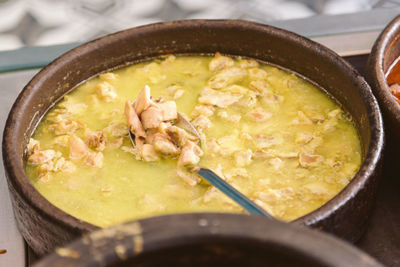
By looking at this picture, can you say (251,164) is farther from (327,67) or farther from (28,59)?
(28,59)

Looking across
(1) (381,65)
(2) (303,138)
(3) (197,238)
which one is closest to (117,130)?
(2) (303,138)

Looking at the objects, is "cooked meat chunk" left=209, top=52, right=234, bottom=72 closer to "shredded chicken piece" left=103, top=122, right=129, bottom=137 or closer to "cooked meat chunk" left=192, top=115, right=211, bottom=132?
"cooked meat chunk" left=192, top=115, right=211, bottom=132

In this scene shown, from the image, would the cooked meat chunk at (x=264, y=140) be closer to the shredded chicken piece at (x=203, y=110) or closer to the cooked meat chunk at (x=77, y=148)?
the shredded chicken piece at (x=203, y=110)

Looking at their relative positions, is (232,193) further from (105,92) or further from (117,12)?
(117,12)

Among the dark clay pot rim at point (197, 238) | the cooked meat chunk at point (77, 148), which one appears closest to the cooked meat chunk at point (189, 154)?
the cooked meat chunk at point (77, 148)

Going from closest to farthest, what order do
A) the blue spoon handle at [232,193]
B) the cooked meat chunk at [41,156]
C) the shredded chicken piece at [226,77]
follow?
1. the blue spoon handle at [232,193]
2. the cooked meat chunk at [41,156]
3. the shredded chicken piece at [226,77]

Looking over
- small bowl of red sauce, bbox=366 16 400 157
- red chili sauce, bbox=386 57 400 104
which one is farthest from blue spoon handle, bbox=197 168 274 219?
red chili sauce, bbox=386 57 400 104
